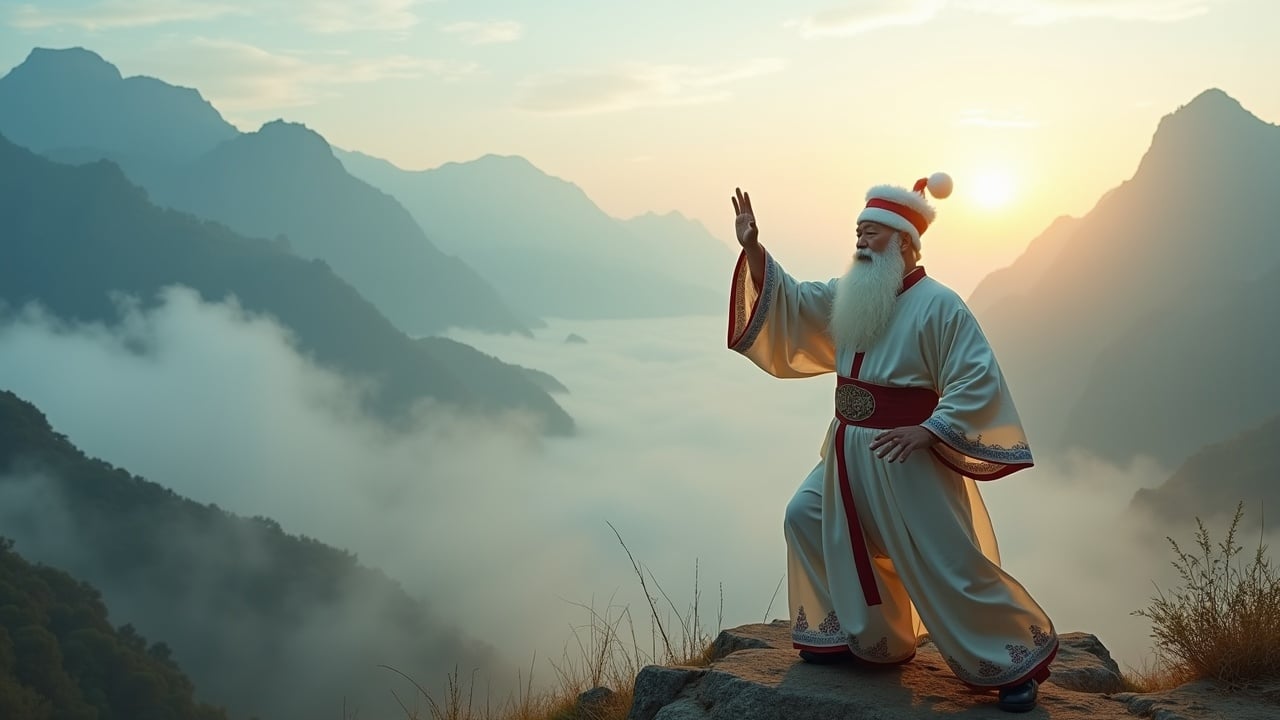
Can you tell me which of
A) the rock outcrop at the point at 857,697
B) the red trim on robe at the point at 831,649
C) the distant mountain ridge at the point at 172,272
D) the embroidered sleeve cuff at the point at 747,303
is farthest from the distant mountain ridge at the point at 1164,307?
the red trim on robe at the point at 831,649

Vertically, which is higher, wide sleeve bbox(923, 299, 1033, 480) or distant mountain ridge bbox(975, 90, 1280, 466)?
distant mountain ridge bbox(975, 90, 1280, 466)

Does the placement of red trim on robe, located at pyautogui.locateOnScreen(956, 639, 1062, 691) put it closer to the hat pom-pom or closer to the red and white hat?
the red and white hat

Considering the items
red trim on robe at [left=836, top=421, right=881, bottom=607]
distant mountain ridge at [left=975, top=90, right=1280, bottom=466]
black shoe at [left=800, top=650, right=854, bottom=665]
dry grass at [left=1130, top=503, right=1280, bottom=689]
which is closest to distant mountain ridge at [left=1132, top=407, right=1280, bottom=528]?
distant mountain ridge at [left=975, top=90, right=1280, bottom=466]

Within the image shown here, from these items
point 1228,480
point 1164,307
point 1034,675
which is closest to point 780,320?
point 1034,675

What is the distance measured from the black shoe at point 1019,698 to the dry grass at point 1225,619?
784 mm

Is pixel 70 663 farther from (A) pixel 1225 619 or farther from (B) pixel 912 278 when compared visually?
(A) pixel 1225 619

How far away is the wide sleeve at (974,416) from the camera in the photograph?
3.90 meters

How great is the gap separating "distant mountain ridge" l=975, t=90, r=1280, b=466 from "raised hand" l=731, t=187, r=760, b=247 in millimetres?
92083

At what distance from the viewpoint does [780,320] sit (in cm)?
461

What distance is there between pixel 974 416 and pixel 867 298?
622 millimetres

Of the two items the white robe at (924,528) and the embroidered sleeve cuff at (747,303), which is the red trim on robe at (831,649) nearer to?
the white robe at (924,528)

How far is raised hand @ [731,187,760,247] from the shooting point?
14.8 feet

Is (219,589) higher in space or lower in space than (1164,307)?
lower

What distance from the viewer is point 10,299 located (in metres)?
136
